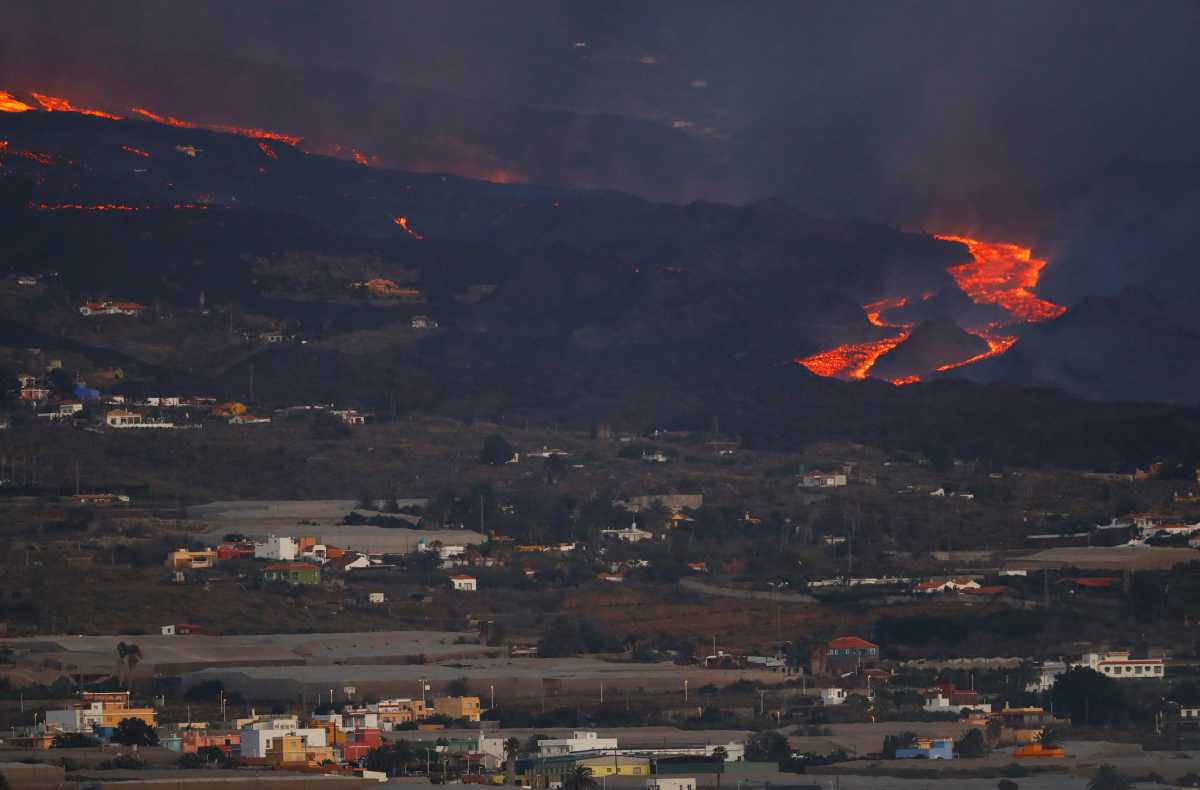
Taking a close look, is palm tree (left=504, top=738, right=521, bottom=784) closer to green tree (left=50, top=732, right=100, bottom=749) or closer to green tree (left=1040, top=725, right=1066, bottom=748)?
green tree (left=50, top=732, right=100, bottom=749)

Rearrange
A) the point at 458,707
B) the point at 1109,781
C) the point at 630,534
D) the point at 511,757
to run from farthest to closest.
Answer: the point at 630,534, the point at 458,707, the point at 511,757, the point at 1109,781

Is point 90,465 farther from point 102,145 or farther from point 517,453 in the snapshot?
point 102,145

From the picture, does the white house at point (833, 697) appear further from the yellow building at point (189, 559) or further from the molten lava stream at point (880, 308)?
the molten lava stream at point (880, 308)

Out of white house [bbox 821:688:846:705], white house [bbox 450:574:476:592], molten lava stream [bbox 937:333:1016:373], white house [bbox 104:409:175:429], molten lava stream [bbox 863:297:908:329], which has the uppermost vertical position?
molten lava stream [bbox 863:297:908:329]

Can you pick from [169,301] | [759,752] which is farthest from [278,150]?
[759,752]

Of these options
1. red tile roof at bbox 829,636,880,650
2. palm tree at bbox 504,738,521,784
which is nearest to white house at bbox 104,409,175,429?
red tile roof at bbox 829,636,880,650

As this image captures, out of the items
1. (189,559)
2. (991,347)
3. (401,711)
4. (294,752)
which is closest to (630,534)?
(189,559)

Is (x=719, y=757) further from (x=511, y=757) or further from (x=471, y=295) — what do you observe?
(x=471, y=295)
